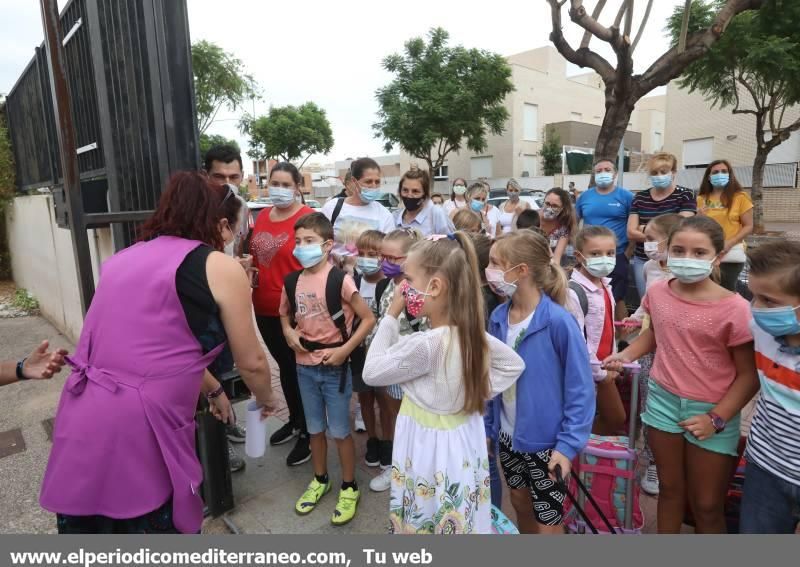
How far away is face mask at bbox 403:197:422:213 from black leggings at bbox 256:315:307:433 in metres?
1.30

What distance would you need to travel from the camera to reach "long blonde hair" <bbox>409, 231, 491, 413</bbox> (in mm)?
1809

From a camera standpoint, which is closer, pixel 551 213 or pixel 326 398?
pixel 326 398

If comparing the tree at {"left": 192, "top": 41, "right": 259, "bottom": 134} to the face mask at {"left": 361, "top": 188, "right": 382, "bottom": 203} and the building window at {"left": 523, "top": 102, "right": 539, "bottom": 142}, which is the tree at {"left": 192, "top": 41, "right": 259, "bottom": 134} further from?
the building window at {"left": 523, "top": 102, "right": 539, "bottom": 142}

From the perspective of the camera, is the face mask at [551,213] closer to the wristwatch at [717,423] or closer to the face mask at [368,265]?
the face mask at [368,265]

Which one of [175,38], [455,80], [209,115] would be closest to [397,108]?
[455,80]

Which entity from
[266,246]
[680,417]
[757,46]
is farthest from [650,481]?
[757,46]

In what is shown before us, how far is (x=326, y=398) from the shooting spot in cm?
273

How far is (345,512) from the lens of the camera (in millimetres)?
2619

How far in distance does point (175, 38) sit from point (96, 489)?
2.28m

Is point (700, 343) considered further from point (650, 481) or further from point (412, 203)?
point (412, 203)

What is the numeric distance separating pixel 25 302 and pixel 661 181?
9.13m

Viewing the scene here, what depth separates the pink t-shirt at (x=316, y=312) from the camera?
270cm

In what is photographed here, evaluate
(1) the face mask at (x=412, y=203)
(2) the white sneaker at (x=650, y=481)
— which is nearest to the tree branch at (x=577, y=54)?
(1) the face mask at (x=412, y=203)

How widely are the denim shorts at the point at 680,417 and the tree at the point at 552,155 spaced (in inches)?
1359
